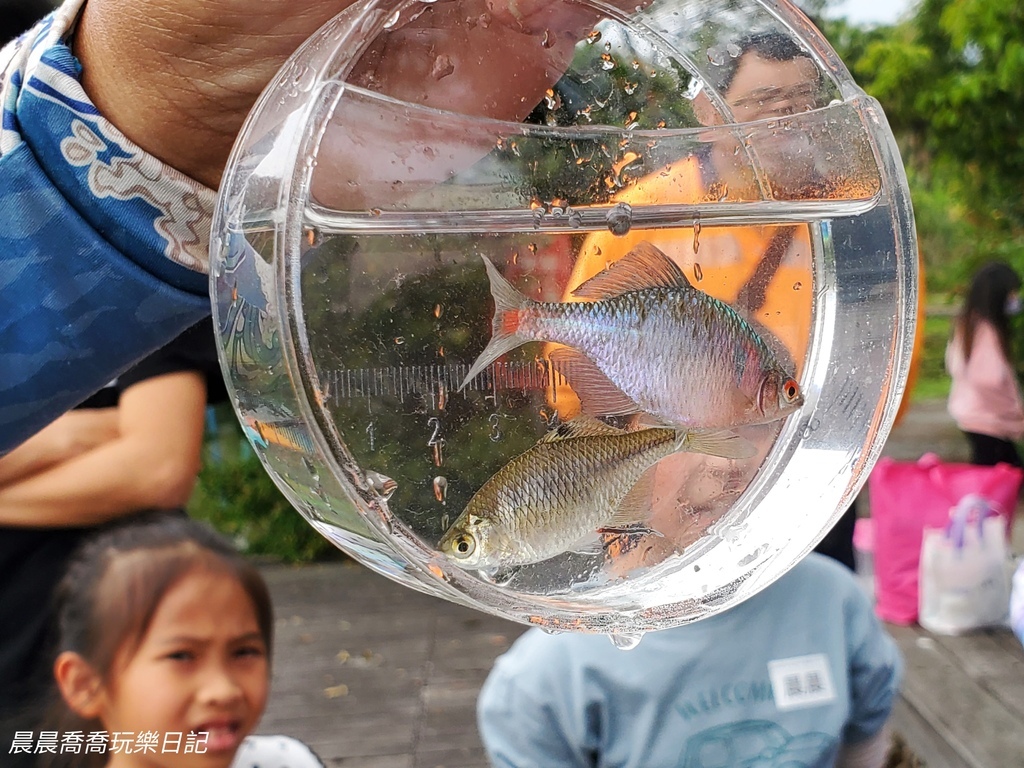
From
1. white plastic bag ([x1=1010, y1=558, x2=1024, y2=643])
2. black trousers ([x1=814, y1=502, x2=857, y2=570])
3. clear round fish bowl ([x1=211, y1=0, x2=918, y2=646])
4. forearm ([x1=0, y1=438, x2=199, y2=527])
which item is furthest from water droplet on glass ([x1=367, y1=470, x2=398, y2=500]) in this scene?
black trousers ([x1=814, y1=502, x2=857, y2=570])

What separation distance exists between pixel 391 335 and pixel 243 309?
0.08 meters

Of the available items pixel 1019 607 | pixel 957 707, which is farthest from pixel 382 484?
pixel 957 707

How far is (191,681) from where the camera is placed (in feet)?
4.14

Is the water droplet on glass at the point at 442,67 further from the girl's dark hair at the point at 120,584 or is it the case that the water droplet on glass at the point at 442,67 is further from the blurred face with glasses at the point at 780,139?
the girl's dark hair at the point at 120,584

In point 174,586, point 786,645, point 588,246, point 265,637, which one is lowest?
point 265,637

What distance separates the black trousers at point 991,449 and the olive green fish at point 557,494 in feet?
10.1

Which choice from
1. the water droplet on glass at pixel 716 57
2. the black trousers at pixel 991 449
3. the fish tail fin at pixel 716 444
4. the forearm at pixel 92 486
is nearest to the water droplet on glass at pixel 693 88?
the water droplet on glass at pixel 716 57

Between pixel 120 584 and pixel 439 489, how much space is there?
100cm

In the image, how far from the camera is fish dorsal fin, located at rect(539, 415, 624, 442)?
19.6 inches

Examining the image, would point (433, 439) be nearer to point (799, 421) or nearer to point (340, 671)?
point (799, 421)

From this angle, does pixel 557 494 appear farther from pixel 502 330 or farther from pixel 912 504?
pixel 912 504

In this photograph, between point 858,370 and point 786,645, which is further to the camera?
point 786,645

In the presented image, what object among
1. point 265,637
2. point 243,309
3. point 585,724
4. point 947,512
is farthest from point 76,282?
A: point 947,512

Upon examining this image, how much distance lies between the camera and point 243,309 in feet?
1.51
